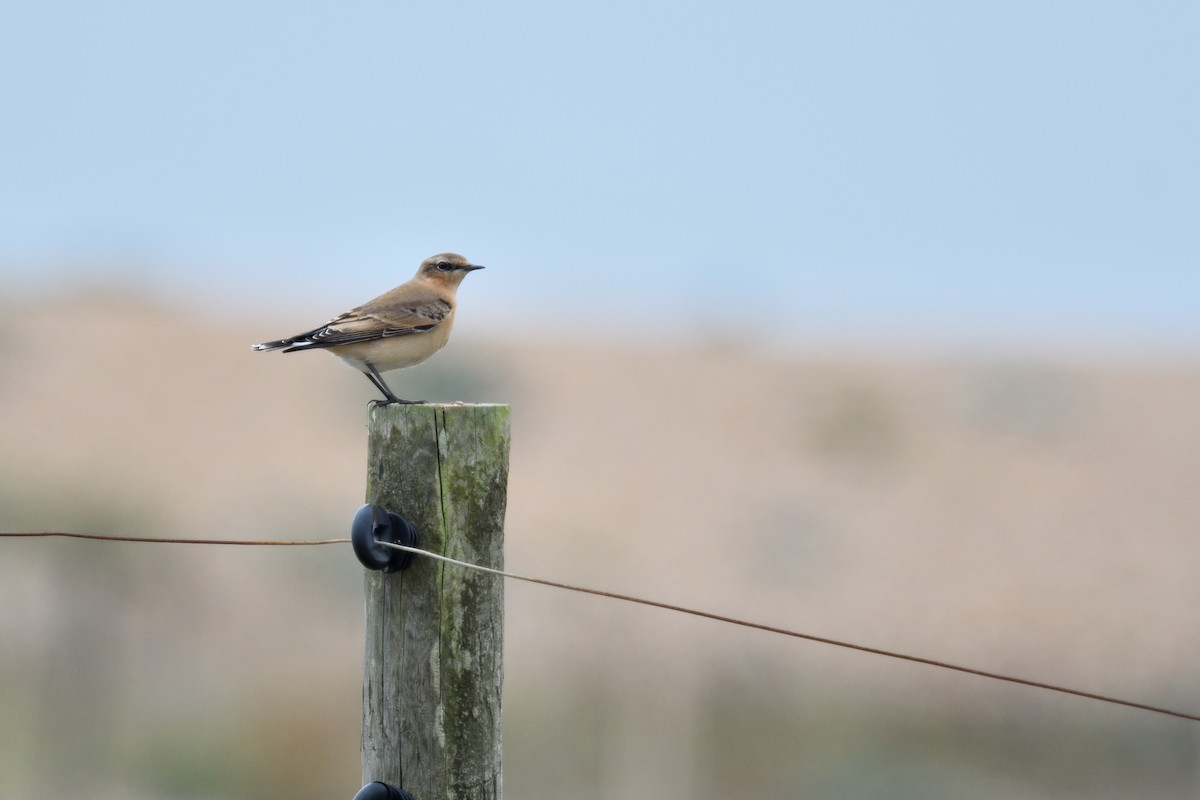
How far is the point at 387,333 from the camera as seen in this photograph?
7.51 metres

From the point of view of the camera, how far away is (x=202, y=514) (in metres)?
27.9

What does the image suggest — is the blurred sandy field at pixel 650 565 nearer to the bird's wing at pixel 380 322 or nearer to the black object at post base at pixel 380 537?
the bird's wing at pixel 380 322

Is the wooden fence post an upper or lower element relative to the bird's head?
lower

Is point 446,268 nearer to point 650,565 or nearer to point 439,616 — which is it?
point 439,616

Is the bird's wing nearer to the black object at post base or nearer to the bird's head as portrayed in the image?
the bird's head

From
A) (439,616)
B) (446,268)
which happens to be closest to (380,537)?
(439,616)

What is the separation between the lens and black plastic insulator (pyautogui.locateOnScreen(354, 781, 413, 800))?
13.0 feet

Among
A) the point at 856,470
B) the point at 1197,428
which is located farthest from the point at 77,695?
the point at 1197,428

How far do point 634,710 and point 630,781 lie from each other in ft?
2.57

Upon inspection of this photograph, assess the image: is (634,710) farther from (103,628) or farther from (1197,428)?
(1197,428)

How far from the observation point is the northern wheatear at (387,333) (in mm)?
7449

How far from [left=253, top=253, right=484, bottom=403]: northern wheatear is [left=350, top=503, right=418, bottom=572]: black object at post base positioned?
3.28m

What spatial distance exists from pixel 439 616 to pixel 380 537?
0.29 meters

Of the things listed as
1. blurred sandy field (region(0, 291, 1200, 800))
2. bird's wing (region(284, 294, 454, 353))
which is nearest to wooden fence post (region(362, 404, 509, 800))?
bird's wing (region(284, 294, 454, 353))
